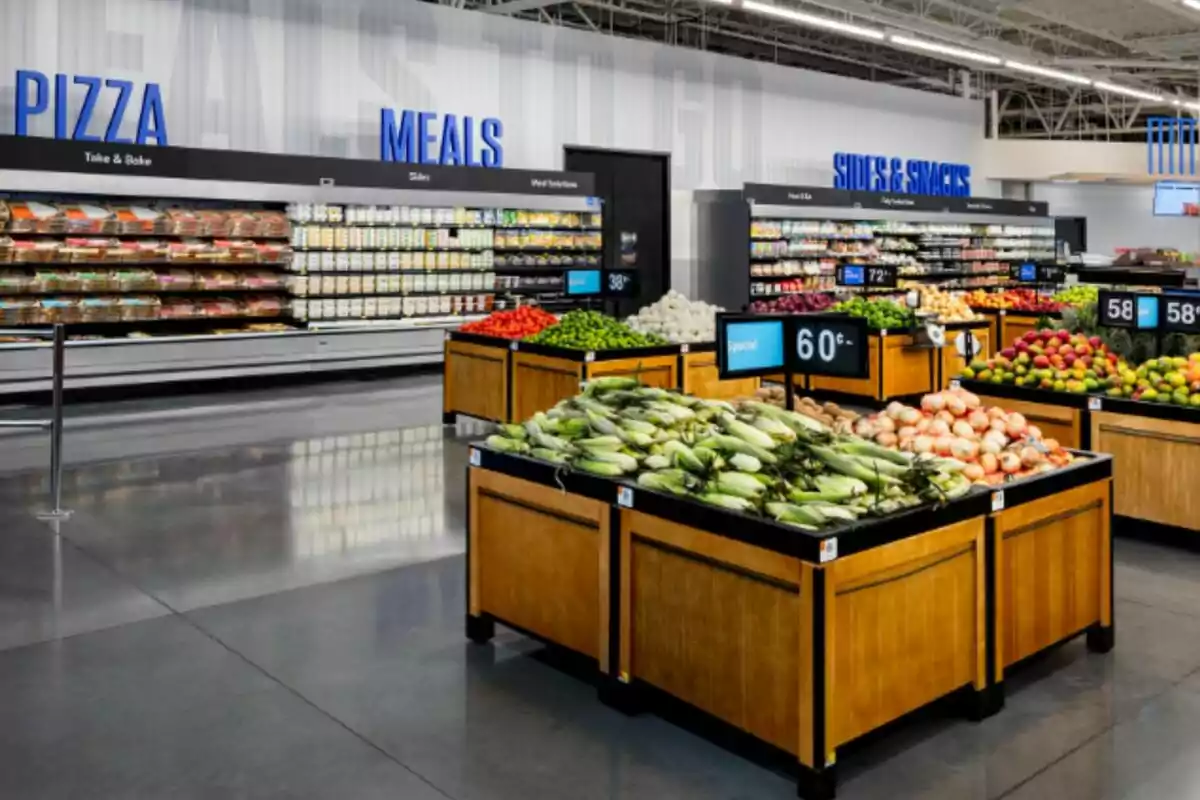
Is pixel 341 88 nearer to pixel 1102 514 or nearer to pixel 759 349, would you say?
pixel 759 349

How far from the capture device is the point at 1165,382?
21.2ft

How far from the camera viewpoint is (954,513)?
12.4ft

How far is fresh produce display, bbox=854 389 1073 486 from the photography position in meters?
4.39

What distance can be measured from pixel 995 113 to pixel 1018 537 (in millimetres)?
23973

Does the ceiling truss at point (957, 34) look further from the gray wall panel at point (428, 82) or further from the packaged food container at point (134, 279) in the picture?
the packaged food container at point (134, 279)

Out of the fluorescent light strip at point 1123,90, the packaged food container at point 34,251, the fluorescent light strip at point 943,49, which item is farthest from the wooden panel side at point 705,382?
the fluorescent light strip at point 1123,90

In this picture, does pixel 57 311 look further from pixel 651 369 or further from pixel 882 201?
pixel 882 201

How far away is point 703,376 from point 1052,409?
3717 mm

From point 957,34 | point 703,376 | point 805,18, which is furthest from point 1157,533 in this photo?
point 957,34

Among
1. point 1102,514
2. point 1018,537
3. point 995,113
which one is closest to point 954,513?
point 1018,537

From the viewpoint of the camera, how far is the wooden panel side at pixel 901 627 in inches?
134

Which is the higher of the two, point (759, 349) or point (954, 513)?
point (759, 349)

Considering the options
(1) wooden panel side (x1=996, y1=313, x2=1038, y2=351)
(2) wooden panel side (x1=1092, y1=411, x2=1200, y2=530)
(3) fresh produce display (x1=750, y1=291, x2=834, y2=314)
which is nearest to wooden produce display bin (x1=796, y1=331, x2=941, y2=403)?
(3) fresh produce display (x1=750, y1=291, x2=834, y2=314)

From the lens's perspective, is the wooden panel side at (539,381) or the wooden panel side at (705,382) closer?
the wooden panel side at (539,381)
